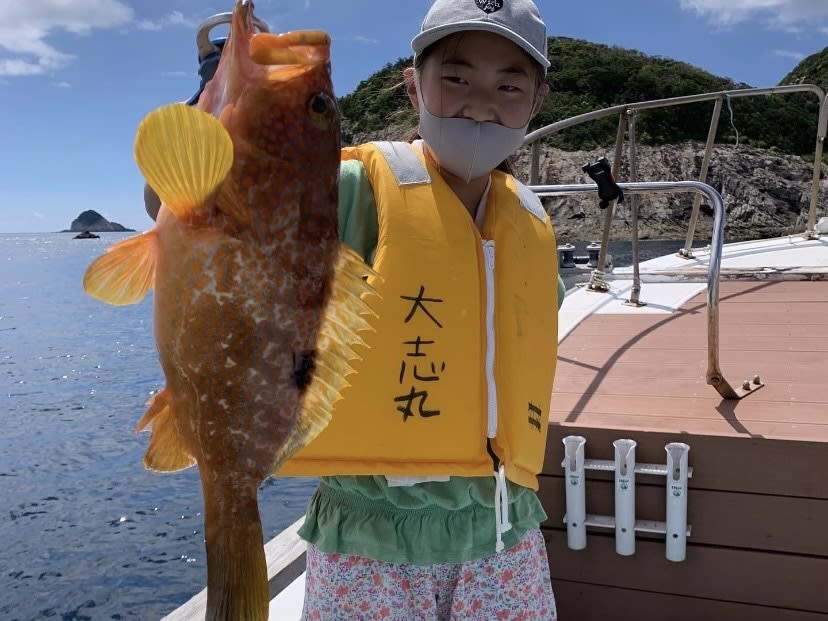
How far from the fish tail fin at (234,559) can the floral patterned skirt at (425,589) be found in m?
0.55

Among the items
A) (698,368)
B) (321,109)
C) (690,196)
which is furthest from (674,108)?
(321,109)

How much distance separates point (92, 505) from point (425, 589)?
10881 millimetres

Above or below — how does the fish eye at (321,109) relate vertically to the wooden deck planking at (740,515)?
above

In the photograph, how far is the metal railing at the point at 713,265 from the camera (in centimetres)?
334

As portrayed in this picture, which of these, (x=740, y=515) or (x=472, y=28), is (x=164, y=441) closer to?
(x=472, y=28)

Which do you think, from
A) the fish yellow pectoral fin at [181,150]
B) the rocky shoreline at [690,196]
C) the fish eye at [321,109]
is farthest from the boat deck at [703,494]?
the rocky shoreline at [690,196]

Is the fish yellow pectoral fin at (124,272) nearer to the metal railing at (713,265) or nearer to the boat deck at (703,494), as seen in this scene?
the boat deck at (703,494)

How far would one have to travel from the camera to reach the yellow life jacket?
1975mm

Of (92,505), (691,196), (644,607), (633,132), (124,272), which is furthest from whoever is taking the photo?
(691,196)

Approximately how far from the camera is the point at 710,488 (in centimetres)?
307

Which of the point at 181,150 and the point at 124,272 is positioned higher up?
the point at 181,150

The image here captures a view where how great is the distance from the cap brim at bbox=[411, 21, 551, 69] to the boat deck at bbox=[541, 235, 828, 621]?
1840 mm

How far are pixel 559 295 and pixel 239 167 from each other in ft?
4.88

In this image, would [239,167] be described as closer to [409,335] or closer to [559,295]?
[409,335]
